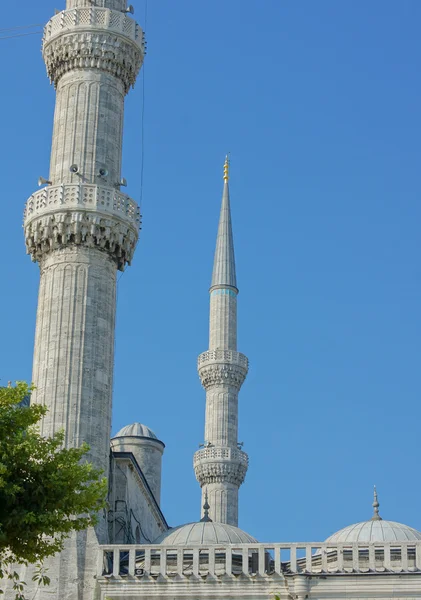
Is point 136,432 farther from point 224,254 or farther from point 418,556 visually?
point 418,556

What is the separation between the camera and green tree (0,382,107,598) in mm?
21844

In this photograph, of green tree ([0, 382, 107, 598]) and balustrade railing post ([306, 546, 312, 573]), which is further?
balustrade railing post ([306, 546, 312, 573])

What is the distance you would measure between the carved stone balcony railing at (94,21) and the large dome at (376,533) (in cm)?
1617

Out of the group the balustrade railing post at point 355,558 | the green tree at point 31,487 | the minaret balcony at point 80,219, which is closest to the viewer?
the green tree at point 31,487

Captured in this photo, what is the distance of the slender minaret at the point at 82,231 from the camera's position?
1361 inches

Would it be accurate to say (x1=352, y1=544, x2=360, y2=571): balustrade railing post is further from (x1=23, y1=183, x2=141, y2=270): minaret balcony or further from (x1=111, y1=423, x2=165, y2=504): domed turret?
(x1=111, y1=423, x2=165, y2=504): domed turret

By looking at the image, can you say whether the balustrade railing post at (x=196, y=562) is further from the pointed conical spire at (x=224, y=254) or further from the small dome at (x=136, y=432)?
the pointed conical spire at (x=224, y=254)

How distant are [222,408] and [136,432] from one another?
6.28 meters

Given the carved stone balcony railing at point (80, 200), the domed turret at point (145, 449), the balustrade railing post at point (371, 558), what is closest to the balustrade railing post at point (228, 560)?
the balustrade railing post at point (371, 558)

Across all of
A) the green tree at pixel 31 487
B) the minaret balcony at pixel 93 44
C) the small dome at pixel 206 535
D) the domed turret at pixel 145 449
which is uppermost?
the minaret balcony at pixel 93 44

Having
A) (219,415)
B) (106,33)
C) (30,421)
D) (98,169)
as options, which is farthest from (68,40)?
(219,415)

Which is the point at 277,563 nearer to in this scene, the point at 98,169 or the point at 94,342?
the point at 94,342

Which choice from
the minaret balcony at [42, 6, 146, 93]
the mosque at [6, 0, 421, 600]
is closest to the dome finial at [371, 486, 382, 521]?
the mosque at [6, 0, 421, 600]

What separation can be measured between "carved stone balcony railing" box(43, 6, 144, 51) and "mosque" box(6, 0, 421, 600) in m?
0.04
